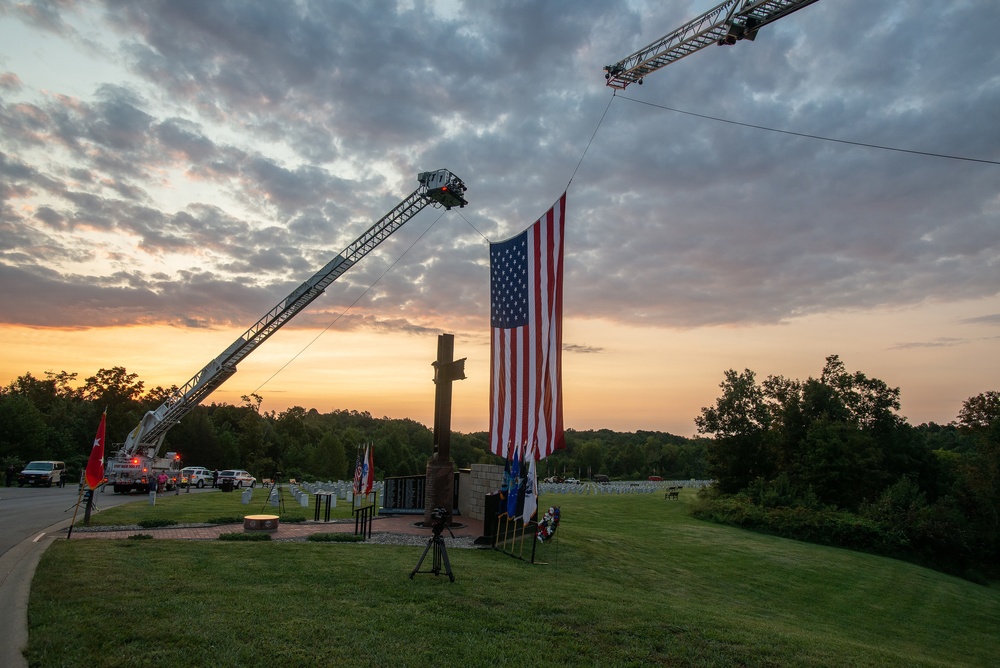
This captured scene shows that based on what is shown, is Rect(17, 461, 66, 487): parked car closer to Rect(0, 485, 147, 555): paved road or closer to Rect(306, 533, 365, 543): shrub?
Rect(0, 485, 147, 555): paved road

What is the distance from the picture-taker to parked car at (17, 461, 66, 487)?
34.4 m

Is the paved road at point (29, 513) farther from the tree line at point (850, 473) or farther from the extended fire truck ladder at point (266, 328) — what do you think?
the tree line at point (850, 473)

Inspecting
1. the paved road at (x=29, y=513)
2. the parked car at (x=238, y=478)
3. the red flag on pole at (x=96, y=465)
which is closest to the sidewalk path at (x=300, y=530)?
the paved road at (x=29, y=513)

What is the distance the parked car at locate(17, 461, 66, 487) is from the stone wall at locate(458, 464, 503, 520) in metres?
28.7

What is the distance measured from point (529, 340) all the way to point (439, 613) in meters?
5.55

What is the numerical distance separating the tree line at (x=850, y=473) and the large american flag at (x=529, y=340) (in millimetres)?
24403

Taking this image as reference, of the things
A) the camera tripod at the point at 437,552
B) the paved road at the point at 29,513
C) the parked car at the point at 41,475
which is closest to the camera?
the camera tripod at the point at 437,552

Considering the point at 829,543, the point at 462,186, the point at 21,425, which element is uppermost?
the point at 462,186

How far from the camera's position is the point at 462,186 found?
121 ft

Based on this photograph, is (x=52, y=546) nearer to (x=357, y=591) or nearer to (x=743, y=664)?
(x=357, y=591)

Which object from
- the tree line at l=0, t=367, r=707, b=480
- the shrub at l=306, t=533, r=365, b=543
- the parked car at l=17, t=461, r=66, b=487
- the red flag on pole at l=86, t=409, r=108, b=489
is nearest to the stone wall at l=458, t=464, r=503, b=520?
the shrub at l=306, t=533, r=365, b=543

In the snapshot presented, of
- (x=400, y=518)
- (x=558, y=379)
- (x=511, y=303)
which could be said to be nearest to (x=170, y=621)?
(x=558, y=379)

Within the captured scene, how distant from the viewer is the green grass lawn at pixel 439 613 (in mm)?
6668

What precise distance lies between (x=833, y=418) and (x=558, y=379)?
4593cm
